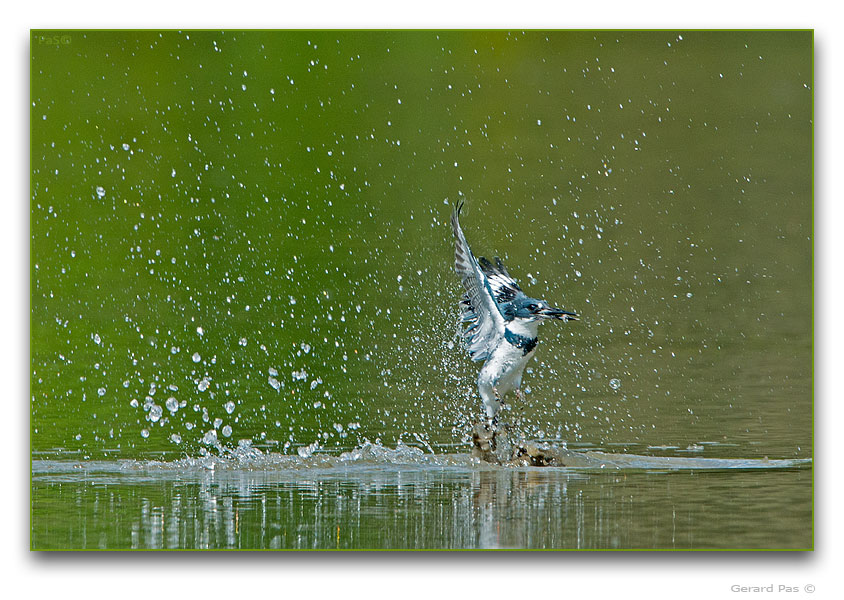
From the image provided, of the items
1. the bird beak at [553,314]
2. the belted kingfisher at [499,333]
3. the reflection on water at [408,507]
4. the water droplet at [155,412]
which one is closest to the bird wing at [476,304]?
the belted kingfisher at [499,333]

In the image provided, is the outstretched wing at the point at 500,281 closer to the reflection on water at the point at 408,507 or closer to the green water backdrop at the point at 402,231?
the green water backdrop at the point at 402,231

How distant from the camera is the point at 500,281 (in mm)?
6207

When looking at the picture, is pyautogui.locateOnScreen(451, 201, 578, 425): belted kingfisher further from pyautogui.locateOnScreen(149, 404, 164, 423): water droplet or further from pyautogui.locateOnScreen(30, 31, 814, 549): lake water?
pyautogui.locateOnScreen(149, 404, 164, 423): water droplet

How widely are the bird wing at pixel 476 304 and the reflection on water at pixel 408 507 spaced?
1.76 ft

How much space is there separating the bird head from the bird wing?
0.09 metres

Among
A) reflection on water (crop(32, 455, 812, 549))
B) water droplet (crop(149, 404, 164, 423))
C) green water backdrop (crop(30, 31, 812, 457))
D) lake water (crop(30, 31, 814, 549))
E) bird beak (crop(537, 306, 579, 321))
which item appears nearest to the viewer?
reflection on water (crop(32, 455, 812, 549))

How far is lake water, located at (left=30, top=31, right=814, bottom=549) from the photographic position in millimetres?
5457

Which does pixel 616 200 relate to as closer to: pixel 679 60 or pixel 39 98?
pixel 679 60

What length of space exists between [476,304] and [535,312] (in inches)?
9.9

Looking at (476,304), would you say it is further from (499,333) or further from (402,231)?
(402,231)

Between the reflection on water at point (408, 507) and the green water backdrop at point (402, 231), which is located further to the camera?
the green water backdrop at point (402, 231)

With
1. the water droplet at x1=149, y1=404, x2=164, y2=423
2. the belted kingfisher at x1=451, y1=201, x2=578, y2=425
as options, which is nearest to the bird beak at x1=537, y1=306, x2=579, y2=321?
the belted kingfisher at x1=451, y1=201, x2=578, y2=425

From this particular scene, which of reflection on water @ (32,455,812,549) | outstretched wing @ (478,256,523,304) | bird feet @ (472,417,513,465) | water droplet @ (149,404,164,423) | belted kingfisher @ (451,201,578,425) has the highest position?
outstretched wing @ (478,256,523,304)

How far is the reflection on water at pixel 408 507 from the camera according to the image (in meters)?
5.18
